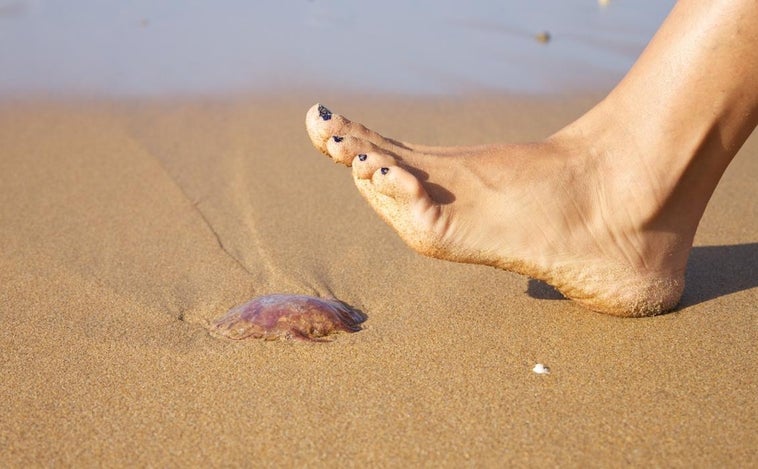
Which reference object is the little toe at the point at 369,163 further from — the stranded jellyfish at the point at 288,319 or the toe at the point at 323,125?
the stranded jellyfish at the point at 288,319

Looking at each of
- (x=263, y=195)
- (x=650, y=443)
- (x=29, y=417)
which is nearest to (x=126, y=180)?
(x=263, y=195)

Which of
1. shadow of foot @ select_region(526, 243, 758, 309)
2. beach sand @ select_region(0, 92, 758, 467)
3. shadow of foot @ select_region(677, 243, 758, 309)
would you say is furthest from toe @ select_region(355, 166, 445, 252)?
shadow of foot @ select_region(677, 243, 758, 309)

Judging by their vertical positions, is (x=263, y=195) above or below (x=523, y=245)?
below

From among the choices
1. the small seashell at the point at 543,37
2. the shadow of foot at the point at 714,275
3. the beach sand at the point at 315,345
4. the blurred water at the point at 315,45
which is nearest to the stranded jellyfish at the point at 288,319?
the beach sand at the point at 315,345

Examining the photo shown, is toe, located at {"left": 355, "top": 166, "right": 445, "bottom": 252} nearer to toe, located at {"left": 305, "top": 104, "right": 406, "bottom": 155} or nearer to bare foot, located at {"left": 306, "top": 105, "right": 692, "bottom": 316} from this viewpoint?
bare foot, located at {"left": 306, "top": 105, "right": 692, "bottom": 316}

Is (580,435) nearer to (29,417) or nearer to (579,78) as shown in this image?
(29,417)

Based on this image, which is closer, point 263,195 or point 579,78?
point 263,195
